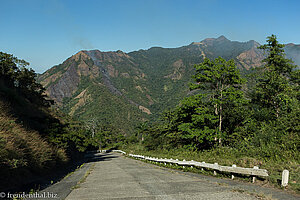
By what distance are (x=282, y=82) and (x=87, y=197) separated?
3010 cm

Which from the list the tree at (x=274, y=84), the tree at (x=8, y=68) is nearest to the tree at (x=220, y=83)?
the tree at (x=274, y=84)

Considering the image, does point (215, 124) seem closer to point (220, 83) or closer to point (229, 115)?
point (229, 115)

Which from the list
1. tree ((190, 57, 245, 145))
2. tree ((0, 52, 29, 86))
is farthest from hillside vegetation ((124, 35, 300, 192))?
tree ((0, 52, 29, 86))

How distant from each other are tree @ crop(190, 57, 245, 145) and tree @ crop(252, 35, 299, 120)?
185 inches

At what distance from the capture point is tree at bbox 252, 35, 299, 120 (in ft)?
91.9

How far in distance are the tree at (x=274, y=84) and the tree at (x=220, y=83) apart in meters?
4.70

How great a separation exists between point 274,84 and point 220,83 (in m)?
9.68

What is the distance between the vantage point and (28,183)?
11.1m

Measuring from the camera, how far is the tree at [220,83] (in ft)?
78.0

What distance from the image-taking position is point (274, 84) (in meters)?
29.8

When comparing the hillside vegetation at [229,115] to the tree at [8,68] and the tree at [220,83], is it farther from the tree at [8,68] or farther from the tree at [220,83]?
the tree at [8,68]

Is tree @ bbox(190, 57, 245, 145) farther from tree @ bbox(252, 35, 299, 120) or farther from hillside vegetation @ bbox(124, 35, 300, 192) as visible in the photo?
tree @ bbox(252, 35, 299, 120)

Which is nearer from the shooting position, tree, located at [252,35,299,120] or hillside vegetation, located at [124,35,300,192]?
hillside vegetation, located at [124,35,300,192]

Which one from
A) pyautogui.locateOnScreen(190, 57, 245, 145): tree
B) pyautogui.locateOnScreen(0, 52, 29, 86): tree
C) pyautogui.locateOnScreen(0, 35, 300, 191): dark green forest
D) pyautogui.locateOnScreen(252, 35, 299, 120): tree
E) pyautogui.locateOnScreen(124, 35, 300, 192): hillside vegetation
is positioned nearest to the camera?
pyautogui.locateOnScreen(0, 35, 300, 191): dark green forest
